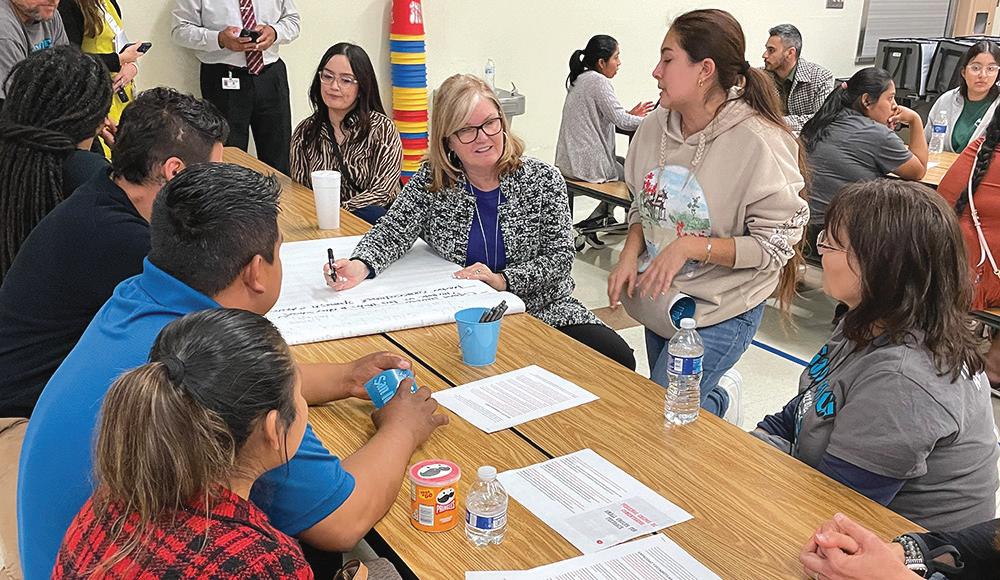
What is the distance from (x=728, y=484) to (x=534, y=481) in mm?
345

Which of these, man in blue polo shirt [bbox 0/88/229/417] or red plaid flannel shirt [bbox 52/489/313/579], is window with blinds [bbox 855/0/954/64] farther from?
red plaid flannel shirt [bbox 52/489/313/579]

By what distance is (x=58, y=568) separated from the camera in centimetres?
109

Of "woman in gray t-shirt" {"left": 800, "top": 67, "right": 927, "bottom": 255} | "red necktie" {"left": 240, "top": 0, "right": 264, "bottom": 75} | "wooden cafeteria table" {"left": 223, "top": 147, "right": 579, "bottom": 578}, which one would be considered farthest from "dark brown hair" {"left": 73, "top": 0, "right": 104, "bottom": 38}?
"woman in gray t-shirt" {"left": 800, "top": 67, "right": 927, "bottom": 255}

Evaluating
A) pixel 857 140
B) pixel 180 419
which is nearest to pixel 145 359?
pixel 180 419

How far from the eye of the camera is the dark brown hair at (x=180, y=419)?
1.01 metres

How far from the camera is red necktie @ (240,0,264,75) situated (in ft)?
15.6

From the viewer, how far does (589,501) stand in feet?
4.92

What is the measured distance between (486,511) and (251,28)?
4070 mm

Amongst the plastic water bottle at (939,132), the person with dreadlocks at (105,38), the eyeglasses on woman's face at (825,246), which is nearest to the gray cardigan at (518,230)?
the eyeglasses on woman's face at (825,246)

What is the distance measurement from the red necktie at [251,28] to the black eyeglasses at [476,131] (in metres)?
2.76

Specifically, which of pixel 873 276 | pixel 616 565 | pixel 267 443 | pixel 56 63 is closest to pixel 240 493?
pixel 267 443

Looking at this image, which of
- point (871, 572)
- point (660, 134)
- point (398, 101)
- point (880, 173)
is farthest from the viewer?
point (398, 101)

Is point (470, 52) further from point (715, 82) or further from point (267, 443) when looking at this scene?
point (267, 443)

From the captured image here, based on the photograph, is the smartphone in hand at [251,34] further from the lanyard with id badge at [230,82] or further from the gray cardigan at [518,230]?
the gray cardigan at [518,230]
